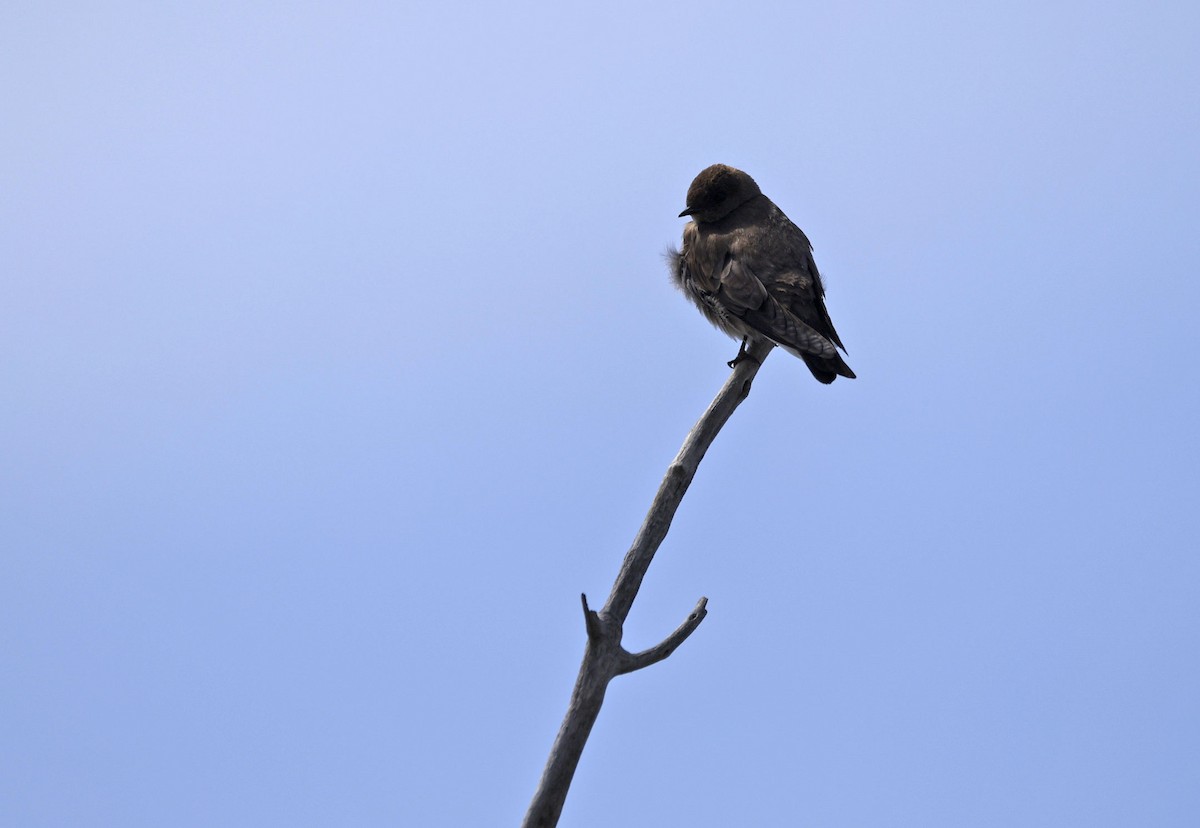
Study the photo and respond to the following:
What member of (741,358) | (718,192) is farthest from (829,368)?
(718,192)

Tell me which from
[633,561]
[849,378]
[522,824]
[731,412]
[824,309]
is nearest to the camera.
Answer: [522,824]

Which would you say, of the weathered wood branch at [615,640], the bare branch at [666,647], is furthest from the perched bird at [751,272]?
the bare branch at [666,647]

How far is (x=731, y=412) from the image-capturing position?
18.7 ft

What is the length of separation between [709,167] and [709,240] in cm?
65

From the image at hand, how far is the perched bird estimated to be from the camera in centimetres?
699

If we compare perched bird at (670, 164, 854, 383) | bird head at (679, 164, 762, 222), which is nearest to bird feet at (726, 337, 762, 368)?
perched bird at (670, 164, 854, 383)

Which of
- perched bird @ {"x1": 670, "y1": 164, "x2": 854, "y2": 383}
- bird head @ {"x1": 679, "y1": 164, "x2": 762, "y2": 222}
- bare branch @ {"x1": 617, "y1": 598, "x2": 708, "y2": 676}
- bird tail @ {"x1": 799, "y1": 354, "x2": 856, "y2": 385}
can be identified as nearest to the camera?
bare branch @ {"x1": 617, "y1": 598, "x2": 708, "y2": 676}

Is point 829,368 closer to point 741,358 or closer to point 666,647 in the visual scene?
point 741,358

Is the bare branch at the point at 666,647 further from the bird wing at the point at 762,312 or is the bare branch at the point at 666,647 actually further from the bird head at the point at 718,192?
the bird head at the point at 718,192

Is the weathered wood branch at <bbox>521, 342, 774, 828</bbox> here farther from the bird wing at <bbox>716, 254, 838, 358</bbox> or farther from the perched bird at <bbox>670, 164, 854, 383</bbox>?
the perched bird at <bbox>670, 164, 854, 383</bbox>

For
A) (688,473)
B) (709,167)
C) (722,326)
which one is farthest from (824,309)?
(688,473)

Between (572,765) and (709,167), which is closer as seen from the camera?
(572,765)

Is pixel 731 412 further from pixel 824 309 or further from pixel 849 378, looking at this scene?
pixel 824 309

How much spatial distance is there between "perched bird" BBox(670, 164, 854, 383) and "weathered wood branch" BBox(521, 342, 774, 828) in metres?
1.62
